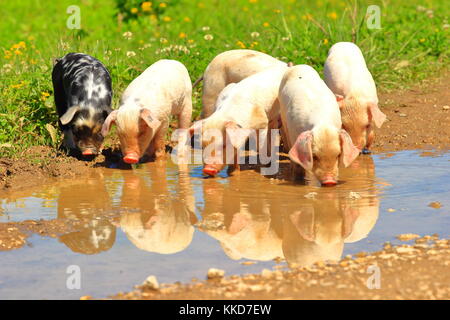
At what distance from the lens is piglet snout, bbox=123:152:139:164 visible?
7.50 meters

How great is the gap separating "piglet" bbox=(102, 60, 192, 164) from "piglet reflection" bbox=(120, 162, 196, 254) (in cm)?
28

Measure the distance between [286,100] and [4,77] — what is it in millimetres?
3307

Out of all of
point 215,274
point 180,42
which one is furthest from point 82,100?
point 215,274

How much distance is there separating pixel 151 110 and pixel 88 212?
2024mm

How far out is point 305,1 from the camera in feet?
57.1

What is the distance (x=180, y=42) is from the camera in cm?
1056

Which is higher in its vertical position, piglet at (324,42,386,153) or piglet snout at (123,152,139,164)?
piglet at (324,42,386,153)

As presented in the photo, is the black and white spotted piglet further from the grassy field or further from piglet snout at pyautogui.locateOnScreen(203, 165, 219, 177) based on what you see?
piglet snout at pyautogui.locateOnScreen(203, 165, 219, 177)

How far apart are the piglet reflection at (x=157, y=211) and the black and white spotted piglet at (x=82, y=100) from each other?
641mm

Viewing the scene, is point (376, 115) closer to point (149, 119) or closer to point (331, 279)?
point (149, 119)

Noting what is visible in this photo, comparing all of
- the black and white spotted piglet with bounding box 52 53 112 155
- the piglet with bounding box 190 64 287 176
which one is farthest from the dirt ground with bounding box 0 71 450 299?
the black and white spotted piglet with bounding box 52 53 112 155

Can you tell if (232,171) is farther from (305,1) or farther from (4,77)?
(305,1)

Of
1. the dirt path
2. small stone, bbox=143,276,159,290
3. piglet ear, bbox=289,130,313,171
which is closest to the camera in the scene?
small stone, bbox=143,276,159,290
